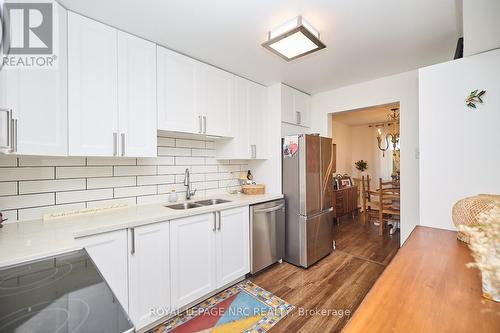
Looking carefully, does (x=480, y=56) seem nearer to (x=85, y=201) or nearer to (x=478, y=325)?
(x=478, y=325)

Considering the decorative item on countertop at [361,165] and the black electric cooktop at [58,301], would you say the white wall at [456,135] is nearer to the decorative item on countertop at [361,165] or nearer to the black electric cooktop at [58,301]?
the black electric cooktop at [58,301]

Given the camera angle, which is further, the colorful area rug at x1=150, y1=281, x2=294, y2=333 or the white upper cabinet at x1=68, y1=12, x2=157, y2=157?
the colorful area rug at x1=150, y1=281, x2=294, y2=333

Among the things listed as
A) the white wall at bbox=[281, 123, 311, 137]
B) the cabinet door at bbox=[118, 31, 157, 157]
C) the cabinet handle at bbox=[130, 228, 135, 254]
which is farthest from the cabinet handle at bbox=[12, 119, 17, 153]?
the white wall at bbox=[281, 123, 311, 137]

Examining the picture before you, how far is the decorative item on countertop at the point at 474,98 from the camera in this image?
4.73ft

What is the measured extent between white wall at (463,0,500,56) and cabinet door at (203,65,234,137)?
1969mm

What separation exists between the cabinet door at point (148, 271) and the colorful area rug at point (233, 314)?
209 millimetres

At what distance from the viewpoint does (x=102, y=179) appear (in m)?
1.88

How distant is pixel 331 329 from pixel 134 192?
2.06 meters

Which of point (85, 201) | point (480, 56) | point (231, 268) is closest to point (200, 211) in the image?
point (231, 268)

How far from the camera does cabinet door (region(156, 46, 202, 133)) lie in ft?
6.44

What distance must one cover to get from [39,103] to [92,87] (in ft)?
1.12

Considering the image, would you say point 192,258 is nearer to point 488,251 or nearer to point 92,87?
point 92,87

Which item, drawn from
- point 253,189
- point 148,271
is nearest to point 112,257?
point 148,271

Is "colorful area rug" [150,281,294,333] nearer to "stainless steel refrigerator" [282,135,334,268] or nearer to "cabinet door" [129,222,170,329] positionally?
"cabinet door" [129,222,170,329]
